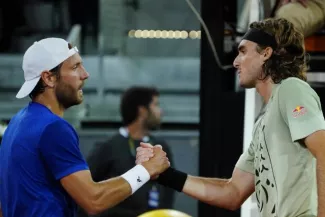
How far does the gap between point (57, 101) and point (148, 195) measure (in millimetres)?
2280

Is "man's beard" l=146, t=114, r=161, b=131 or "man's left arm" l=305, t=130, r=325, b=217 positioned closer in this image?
"man's left arm" l=305, t=130, r=325, b=217

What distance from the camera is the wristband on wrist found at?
3.75 metres

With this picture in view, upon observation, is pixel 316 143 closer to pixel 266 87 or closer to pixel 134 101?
pixel 266 87

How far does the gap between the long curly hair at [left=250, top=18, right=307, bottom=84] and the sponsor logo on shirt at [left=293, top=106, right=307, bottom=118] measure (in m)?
0.30

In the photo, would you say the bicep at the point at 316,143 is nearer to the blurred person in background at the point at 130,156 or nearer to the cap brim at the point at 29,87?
the cap brim at the point at 29,87

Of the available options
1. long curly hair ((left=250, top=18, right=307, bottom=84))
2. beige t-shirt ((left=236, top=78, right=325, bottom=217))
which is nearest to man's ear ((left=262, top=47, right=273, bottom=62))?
long curly hair ((left=250, top=18, right=307, bottom=84))

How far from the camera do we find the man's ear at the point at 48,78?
11.0 ft

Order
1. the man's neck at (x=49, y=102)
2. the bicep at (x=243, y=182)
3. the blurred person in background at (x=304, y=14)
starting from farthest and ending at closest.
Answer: the blurred person in background at (x=304, y=14), the bicep at (x=243, y=182), the man's neck at (x=49, y=102)

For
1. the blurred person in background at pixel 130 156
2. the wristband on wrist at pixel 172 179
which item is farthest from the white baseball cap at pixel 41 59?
the blurred person in background at pixel 130 156

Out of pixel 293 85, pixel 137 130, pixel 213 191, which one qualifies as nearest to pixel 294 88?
pixel 293 85

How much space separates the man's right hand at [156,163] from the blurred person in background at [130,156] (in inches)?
69.4

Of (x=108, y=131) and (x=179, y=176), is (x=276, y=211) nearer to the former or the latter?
(x=179, y=176)

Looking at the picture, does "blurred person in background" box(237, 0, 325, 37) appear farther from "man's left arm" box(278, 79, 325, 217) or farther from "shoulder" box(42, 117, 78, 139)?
"shoulder" box(42, 117, 78, 139)

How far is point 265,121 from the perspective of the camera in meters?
3.22
